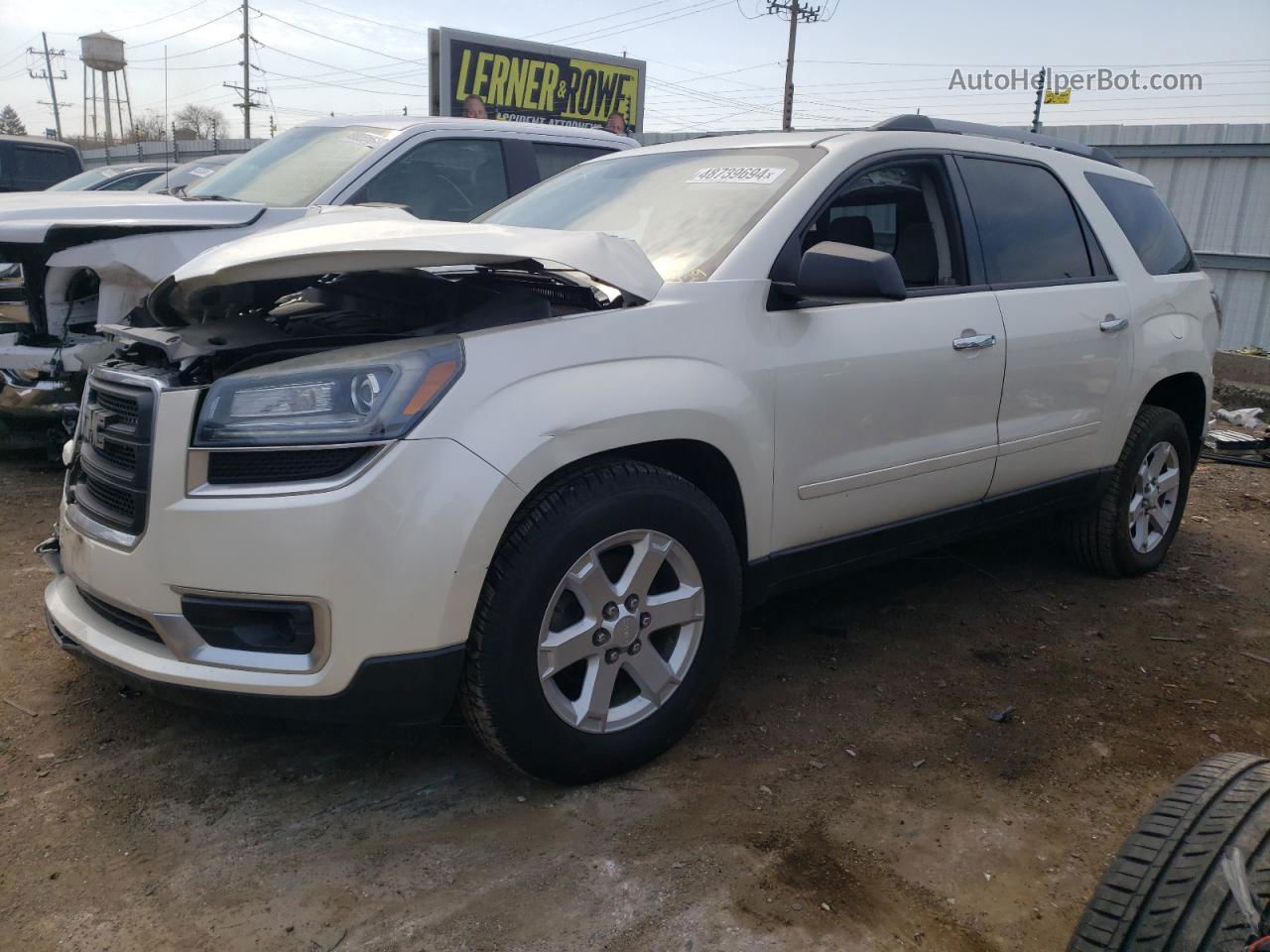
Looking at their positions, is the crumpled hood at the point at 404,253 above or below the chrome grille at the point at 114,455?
above

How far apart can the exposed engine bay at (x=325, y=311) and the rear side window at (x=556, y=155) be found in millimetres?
3384

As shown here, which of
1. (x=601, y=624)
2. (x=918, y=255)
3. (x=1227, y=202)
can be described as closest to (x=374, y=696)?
(x=601, y=624)

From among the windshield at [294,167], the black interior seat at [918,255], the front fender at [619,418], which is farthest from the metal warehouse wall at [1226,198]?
the front fender at [619,418]

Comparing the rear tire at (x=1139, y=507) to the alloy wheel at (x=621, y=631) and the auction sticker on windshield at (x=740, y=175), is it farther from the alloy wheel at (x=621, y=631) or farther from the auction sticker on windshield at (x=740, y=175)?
the alloy wheel at (x=621, y=631)

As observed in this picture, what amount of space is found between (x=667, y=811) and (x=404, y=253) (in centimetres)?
150

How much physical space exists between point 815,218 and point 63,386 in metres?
3.80

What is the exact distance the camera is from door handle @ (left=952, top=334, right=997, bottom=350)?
3328mm

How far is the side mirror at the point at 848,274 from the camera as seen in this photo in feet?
9.13

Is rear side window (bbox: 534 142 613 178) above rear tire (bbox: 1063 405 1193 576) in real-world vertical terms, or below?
above

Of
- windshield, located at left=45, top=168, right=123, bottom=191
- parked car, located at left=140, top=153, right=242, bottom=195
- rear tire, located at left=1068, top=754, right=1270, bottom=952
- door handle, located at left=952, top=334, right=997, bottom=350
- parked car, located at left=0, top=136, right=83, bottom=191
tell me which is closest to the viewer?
rear tire, located at left=1068, top=754, right=1270, bottom=952

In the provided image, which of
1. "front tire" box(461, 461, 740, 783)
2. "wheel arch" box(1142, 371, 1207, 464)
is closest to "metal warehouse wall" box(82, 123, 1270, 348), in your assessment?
"wheel arch" box(1142, 371, 1207, 464)

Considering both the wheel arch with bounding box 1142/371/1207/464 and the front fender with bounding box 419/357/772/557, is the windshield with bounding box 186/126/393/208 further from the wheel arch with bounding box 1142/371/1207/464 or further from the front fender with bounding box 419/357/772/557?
the wheel arch with bounding box 1142/371/1207/464

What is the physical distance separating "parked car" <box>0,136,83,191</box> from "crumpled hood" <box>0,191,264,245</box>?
1181 centimetres

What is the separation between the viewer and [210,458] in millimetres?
2225
